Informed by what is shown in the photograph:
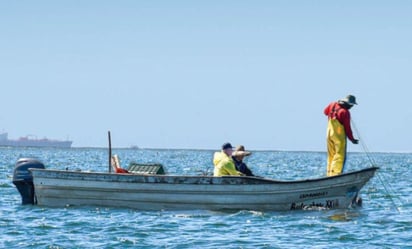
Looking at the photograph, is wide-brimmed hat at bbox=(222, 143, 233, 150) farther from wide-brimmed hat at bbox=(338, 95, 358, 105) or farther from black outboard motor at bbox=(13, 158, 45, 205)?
black outboard motor at bbox=(13, 158, 45, 205)

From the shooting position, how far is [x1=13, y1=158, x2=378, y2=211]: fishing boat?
75.3ft

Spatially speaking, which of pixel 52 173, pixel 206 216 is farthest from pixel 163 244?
pixel 52 173

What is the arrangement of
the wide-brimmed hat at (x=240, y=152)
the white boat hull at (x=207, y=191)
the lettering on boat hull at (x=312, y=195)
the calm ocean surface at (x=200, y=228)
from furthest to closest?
1. the wide-brimmed hat at (x=240, y=152)
2. the lettering on boat hull at (x=312, y=195)
3. the white boat hull at (x=207, y=191)
4. the calm ocean surface at (x=200, y=228)

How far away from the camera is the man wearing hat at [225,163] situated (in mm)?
23047

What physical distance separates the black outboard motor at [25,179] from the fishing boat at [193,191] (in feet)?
1.63

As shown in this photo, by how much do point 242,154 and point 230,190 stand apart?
1.15 metres

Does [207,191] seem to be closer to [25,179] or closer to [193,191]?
[193,191]

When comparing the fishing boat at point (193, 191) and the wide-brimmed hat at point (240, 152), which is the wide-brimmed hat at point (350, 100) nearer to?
the fishing boat at point (193, 191)

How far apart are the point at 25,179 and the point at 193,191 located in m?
5.18

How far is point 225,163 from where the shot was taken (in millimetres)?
23047

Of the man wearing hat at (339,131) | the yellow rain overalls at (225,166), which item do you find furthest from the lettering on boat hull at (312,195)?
the yellow rain overalls at (225,166)

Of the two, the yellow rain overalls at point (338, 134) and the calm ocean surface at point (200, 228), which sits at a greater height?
the yellow rain overalls at point (338, 134)

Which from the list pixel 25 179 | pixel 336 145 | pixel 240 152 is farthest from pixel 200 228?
pixel 25 179

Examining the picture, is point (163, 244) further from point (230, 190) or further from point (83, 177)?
point (83, 177)
